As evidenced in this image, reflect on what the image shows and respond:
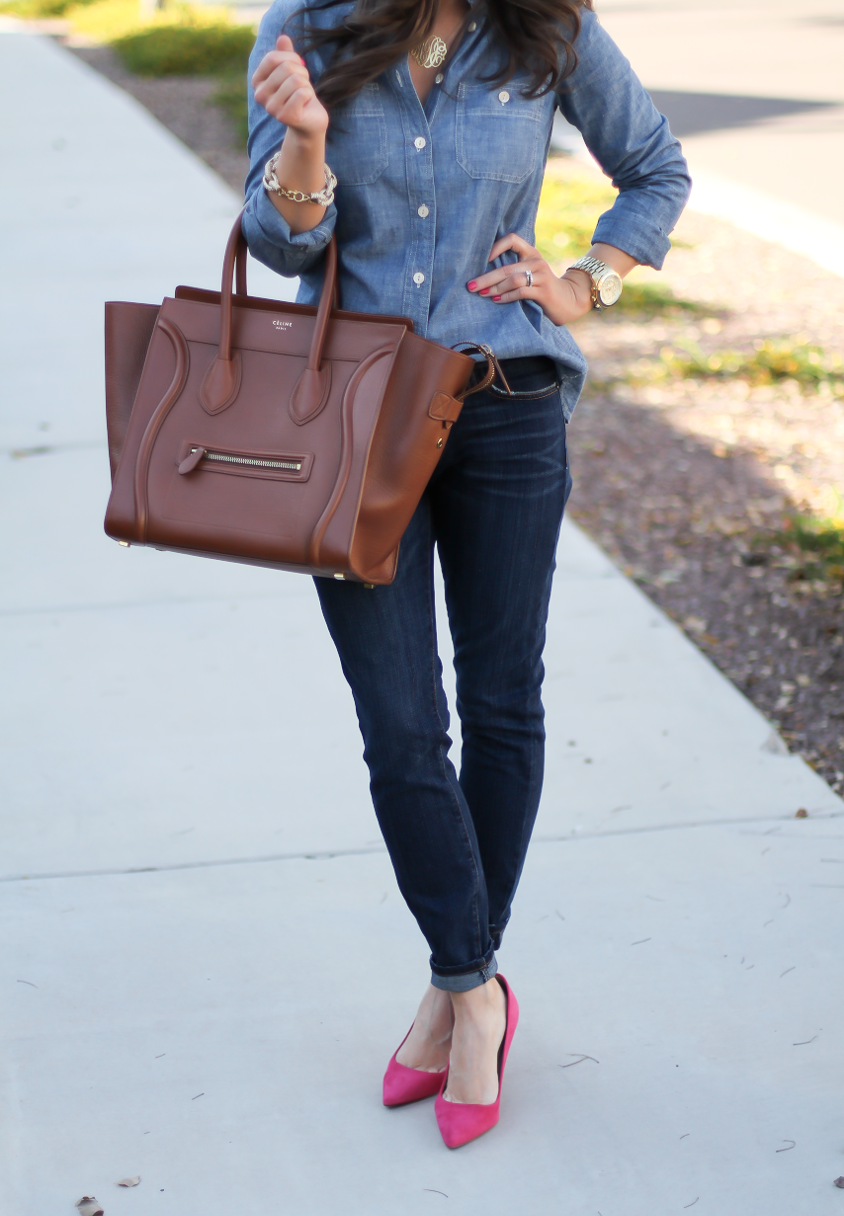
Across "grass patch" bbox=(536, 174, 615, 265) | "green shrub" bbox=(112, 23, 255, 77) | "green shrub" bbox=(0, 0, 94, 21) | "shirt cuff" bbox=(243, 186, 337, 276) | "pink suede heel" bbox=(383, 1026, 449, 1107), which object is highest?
"shirt cuff" bbox=(243, 186, 337, 276)

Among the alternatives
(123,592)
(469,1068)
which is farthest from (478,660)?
(123,592)

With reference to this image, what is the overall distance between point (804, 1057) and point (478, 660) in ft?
3.02

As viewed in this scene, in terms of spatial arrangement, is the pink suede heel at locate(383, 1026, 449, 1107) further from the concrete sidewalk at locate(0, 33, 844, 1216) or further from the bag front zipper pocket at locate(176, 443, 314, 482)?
the bag front zipper pocket at locate(176, 443, 314, 482)

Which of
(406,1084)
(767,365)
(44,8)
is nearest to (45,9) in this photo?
(44,8)

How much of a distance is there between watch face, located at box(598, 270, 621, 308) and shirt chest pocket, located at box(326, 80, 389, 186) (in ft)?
1.58

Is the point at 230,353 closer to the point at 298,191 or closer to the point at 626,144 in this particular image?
the point at 298,191

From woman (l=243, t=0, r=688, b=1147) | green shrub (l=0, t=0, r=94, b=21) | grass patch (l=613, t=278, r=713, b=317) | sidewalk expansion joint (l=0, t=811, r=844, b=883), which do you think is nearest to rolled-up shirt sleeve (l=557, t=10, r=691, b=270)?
woman (l=243, t=0, r=688, b=1147)

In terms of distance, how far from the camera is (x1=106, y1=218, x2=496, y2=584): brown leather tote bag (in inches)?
68.0

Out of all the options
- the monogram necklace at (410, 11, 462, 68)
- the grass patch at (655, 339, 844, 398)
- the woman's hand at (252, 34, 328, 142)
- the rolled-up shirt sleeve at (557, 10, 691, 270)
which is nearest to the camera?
the woman's hand at (252, 34, 328, 142)

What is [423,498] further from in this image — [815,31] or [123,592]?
[815,31]

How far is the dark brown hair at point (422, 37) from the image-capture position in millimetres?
1760

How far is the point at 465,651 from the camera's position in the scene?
6.71 ft

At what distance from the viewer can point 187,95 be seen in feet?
45.5

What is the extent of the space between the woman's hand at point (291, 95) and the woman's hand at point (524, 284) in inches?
13.4
